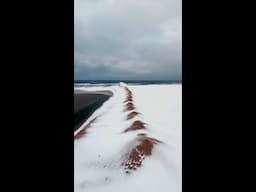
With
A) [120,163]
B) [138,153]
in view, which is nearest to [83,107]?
[138,153]

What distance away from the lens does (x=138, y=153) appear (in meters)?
7.31

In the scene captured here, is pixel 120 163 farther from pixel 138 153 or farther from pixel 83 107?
pixel 83 107

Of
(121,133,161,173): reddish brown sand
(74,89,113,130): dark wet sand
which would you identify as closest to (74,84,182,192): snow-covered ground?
(121,133,161,173): reddish brown sand

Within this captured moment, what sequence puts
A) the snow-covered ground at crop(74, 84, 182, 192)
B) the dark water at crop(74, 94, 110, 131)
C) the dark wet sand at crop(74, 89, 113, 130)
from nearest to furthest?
the snow-covered ground at crop(74, 84, 182, 192)
the dark water at crop(74, 94, 110, 131)
the dark wet sand at crop(74, 89, 113, 130)

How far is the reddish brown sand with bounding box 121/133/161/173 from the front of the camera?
6.61 metres

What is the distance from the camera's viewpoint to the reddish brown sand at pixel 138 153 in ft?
21.7

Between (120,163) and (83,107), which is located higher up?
(83,107)

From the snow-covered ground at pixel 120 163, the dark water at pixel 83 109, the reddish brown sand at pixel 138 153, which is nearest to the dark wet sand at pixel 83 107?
the dark water at pixel 83 109

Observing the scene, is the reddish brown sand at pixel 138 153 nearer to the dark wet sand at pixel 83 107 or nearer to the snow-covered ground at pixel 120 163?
the snow-covered ground at pixel 120 163

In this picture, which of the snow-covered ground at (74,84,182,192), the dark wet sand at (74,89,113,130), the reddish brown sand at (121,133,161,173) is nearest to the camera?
the snow-covered ground at (74,84,182,192)

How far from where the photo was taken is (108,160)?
7.14m

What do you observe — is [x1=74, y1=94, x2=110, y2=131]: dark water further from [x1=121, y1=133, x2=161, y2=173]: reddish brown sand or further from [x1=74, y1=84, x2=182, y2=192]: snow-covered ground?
[x1=121, y1=133, x2=161, y2=173]: reddish brown sand
